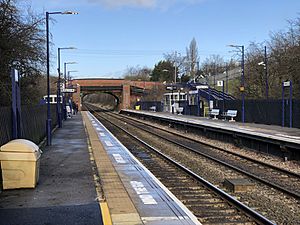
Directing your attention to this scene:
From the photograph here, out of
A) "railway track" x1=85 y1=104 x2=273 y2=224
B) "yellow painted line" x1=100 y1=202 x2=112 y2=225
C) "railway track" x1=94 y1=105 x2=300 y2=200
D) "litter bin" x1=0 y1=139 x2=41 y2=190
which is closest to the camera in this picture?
"yellow painted line" x1=100 y1=202 x2=112 y2=225

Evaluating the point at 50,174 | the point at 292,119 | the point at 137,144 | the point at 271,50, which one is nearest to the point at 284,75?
the point at 271,50

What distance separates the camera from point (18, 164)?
9.14 metres

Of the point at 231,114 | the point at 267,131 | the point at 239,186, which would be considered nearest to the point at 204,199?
the point at 239,186

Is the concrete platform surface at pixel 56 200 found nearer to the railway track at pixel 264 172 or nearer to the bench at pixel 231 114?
the railway track at pixel 264 172

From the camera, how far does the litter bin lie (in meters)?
9.08

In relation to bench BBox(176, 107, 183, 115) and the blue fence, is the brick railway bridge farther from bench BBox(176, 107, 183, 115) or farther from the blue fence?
the blue fence

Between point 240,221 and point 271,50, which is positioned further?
point 271,50

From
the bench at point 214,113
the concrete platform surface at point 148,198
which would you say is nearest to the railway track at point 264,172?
the concrete platform surface at point 148,198

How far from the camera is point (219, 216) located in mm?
7895

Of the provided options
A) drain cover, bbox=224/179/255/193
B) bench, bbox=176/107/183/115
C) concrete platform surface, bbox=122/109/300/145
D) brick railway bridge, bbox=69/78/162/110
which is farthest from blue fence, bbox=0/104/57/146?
brick railway bridge, bbox=69/78/162/110

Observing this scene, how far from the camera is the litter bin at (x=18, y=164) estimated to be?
908cm

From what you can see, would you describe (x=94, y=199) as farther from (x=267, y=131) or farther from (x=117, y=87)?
(x=117, y=87)

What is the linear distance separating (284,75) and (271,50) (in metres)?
9.22

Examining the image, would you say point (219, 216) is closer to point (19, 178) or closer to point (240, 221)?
point (240, 221)
